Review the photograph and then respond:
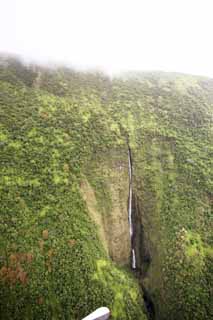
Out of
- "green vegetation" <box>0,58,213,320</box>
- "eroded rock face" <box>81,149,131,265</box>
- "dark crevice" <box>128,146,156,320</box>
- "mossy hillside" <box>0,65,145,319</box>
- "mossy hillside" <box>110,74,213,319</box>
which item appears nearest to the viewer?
"mossy hillside" <box>0,65,145,319</box>

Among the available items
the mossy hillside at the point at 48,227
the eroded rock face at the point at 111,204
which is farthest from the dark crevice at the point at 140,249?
the mossy hillside at the point at 48,227

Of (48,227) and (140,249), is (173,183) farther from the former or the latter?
(48,227)

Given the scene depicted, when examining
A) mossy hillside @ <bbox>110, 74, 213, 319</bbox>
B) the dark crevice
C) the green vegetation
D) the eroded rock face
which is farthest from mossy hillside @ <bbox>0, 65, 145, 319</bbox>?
mossy hillside @ <bbox>110, 74, 213, 319</bbox>

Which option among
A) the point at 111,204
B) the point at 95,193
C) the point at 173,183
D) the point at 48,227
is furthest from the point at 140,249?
the point at 48,227

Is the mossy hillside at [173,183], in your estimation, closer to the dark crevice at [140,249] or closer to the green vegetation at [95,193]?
the green vegetation at [95,193]

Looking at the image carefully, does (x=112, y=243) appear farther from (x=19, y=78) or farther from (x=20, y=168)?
(x=19, y=78)

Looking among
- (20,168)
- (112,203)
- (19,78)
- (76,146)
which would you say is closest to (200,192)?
(112,203)

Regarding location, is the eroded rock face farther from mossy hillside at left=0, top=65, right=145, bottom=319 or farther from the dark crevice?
mossy hillside at left=0, top=65, right=145, bottom=319
